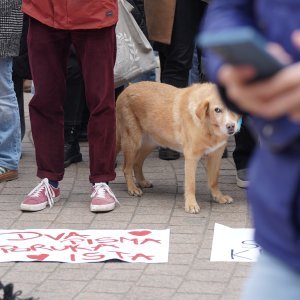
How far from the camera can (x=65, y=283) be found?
13.5 feet

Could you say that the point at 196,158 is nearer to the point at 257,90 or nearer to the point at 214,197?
the point at 214,197

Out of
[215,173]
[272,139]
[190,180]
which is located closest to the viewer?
[272,139]

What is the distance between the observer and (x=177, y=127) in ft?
18.1

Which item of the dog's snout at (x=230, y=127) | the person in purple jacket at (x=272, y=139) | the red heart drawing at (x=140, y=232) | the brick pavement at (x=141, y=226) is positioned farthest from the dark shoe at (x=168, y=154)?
the person in purple jacket at (x=272, y=139)

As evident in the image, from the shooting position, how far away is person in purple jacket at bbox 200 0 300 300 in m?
1.58

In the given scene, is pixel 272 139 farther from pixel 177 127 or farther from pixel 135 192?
pixel 135 192

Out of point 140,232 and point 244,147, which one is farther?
point 244,147

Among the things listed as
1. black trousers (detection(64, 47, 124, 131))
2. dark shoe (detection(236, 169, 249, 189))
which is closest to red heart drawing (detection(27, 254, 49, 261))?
dark shoe (detection(236, 169, 249, 189))

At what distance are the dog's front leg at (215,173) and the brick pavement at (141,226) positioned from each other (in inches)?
2.9

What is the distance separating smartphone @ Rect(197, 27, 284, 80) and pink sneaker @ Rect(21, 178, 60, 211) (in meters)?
3.92

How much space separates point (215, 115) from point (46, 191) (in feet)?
3.84

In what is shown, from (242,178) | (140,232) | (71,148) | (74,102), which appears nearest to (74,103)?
(74,102)

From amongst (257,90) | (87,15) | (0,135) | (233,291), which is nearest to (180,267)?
(233,291)

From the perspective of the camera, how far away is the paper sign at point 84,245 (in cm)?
450
